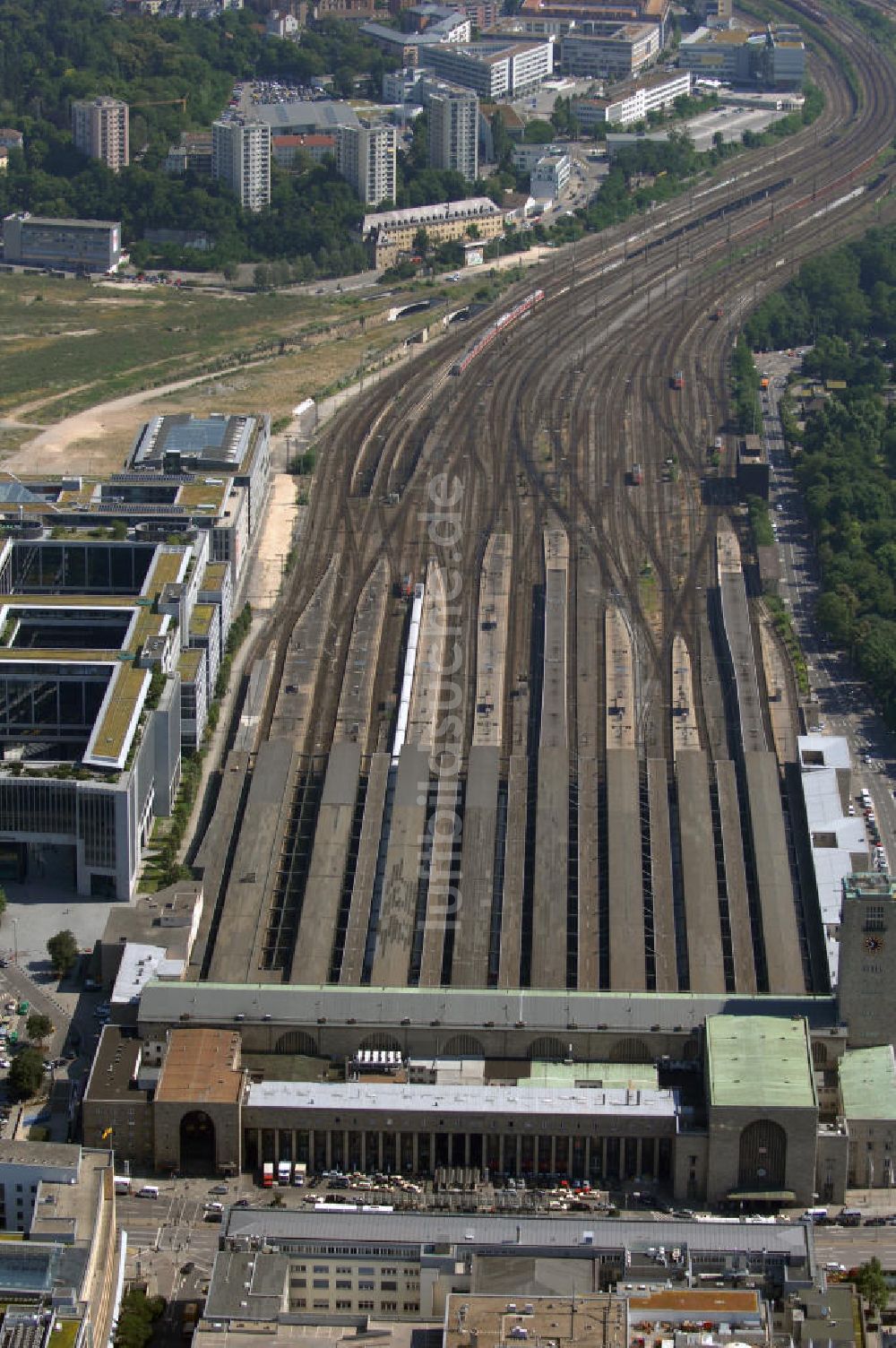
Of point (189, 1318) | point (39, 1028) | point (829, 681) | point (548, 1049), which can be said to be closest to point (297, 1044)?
point (548, 1049)

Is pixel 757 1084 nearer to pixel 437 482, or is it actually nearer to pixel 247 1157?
pixel 247 1157

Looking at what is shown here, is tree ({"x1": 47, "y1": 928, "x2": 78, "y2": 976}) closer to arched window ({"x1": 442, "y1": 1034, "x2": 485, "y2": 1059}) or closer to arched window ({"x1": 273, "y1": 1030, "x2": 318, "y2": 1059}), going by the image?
arched window ({"x1": 273, "y1": 1030, "x2": 318, "y2": 1059})

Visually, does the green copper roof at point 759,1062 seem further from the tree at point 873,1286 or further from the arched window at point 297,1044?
the arched window at point 297,1044

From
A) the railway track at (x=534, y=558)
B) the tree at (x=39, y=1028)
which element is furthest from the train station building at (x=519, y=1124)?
the railway track at (x=534, y=558)

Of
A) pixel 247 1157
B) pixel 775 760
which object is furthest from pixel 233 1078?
pixel 775 760

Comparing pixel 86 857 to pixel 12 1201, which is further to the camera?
pixel 86 857

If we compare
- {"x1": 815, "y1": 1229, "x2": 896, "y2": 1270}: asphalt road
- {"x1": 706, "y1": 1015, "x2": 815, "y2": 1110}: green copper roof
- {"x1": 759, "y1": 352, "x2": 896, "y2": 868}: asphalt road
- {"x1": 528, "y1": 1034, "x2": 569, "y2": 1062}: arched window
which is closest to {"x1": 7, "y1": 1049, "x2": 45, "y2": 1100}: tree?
{"x1": 528, "y1": 1034, "x2": 569, "y2": 1062}: arched window

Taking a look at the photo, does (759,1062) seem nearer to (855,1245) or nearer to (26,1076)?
(855,1245)
